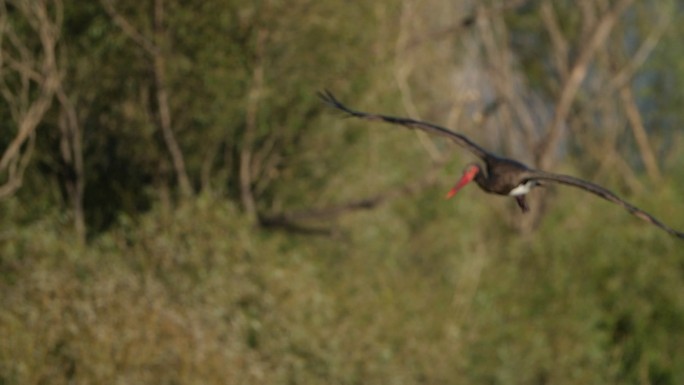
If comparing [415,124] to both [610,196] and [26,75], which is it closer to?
[610,196]

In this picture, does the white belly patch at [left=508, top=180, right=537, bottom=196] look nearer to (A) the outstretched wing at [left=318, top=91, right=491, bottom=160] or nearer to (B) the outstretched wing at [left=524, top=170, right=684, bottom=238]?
(A) the outstretched wing at [left=318, top=91, right=491, bottom=160]

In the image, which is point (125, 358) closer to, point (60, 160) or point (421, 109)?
point (60, 160)

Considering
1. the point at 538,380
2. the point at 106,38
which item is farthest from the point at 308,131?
the point at 538,380

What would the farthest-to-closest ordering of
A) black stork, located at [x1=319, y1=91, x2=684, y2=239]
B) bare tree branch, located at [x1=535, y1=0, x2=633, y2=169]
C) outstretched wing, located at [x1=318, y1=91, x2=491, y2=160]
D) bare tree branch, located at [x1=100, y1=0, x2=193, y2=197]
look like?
1. bare tree branch, located at [x1=535, y1=0, x2=633, y2=169]
2. bare tree branch, located at [x1=100, y1=0, x2=193, y2=197]
3. black stork, located at [x1=319, y1=91, x2=684, y2=239]
4. outstretched wing, located at [x1=318, y1=91, x2=491, y2=160]

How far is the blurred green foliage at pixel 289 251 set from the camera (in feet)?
52.7

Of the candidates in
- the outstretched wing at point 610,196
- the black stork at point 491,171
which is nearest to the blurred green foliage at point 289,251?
the black stork at point 491,171

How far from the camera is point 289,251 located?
1977 cm

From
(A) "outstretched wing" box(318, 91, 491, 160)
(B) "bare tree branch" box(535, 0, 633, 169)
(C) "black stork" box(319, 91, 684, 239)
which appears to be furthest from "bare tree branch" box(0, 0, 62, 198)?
(B) "bare tree branch" box(535, 0, 633, 169)

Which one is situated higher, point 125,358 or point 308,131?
point 308,131

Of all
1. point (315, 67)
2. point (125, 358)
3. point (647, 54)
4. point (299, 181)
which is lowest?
point (125, 358)

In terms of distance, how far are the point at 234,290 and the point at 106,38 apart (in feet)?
9.72

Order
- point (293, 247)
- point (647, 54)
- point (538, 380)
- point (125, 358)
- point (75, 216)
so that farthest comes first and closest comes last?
point (647, 54) → point (538, 380) → point (293, 247) → point (75, 216) → point (125, 358)

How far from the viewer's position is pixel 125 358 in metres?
15.4

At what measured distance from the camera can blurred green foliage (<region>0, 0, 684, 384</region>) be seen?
52.7ft
